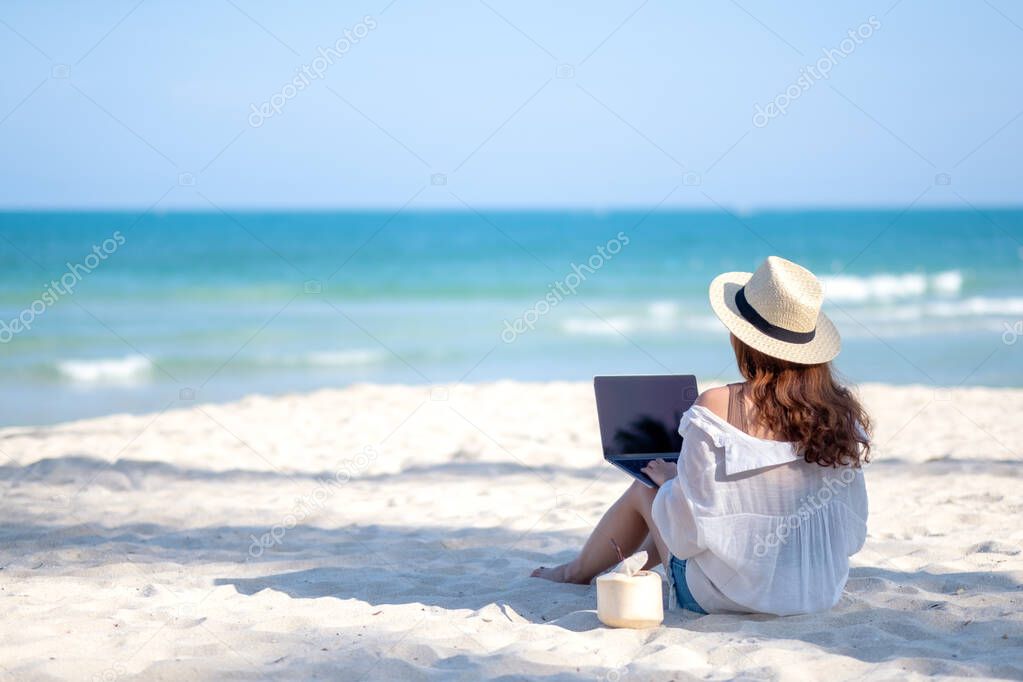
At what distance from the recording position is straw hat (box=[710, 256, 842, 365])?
10.4 feet

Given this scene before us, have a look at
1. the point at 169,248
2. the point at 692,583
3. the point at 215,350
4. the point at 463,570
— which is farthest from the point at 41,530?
the point at 169,248

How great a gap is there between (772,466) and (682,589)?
1.96ft

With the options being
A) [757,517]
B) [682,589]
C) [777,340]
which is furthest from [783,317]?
[682,589]

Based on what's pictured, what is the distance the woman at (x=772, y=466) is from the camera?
320 centimetres

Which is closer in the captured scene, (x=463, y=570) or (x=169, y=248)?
(x=463, y=570)

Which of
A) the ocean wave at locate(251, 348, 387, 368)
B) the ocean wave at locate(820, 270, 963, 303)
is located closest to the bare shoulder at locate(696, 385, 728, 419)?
the ocean wave at locate(251, 348, 387, 368)

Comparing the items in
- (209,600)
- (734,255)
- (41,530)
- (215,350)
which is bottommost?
(209,600)

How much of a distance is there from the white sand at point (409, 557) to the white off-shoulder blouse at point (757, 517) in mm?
132

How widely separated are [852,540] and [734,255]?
3258cm

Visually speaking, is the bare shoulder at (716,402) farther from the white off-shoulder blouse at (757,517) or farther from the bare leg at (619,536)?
the bare leg at (619,536)

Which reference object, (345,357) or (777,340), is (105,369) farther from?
(777,340)

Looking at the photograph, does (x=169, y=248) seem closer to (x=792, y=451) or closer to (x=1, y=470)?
(x=1, y=470)

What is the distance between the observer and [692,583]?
351cm

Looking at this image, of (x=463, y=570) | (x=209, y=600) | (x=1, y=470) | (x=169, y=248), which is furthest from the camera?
(x=169, y=248)
